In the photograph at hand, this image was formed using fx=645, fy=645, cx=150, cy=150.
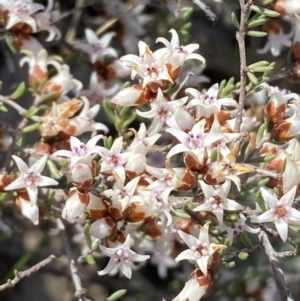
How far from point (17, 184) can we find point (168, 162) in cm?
40

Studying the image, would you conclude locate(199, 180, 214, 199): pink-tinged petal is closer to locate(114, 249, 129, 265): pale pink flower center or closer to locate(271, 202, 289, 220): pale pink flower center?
locate(271, 202, 289, 220): pale pink flower center

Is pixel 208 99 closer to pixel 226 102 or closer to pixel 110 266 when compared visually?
pixel 226 102

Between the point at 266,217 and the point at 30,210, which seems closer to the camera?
the point at 266,217

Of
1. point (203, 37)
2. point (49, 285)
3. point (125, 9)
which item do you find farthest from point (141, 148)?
point (49, 285)

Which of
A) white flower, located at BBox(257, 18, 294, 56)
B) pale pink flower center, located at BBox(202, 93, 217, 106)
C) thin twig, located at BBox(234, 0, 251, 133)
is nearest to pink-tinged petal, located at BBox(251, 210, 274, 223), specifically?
thin twig, located at BBox(234, 0, 251, 133)

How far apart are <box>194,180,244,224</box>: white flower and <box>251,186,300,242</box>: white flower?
0.21ft

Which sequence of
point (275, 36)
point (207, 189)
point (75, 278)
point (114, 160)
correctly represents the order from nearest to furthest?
point (207, 189) < point (114, 160) < point (75, 278) < point (275, 36)

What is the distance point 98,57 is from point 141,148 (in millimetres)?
570

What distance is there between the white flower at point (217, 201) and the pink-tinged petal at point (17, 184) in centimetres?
46

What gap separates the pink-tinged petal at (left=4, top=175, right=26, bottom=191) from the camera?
1619 millimetres

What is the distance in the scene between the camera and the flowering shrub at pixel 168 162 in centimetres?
150

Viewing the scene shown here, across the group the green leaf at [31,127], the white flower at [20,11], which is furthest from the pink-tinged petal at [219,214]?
the white flower at [20,11]

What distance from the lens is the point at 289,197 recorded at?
1.48m

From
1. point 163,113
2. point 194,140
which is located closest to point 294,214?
point 194,140
